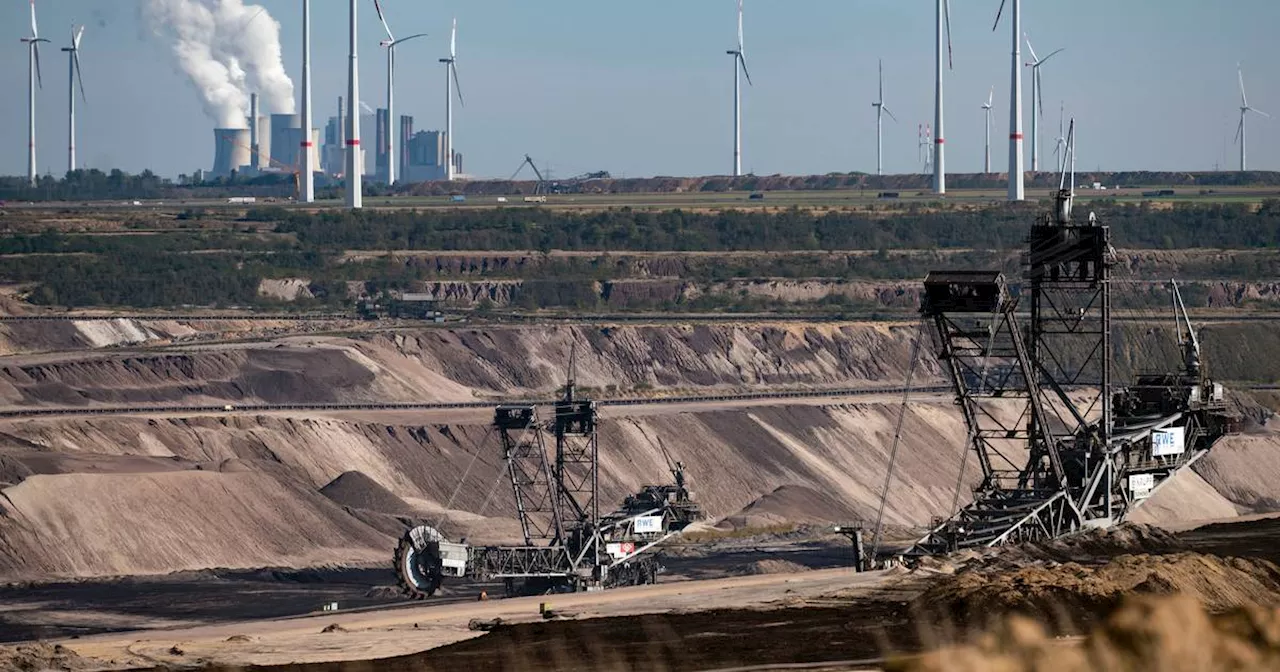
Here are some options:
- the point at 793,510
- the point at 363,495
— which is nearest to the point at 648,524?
the point at 363,495

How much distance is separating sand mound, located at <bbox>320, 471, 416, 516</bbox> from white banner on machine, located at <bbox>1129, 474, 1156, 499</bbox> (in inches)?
1944

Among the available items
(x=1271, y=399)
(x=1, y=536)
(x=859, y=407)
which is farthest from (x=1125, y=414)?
(x=1271, y=399)

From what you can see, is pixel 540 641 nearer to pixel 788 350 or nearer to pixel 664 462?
pixel 664 462

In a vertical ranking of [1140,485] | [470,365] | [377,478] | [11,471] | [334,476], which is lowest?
[377,478]

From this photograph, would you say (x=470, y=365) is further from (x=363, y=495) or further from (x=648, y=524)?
(x=648, y=524)

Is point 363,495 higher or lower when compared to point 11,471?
lower

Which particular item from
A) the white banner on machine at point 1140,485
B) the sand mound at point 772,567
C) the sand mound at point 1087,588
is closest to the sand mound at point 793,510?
the sand mound at point 772,567

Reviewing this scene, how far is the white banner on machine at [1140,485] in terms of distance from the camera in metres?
84.2

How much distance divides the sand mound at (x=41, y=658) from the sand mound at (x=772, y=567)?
41.3 metres

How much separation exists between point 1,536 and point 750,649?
191ft

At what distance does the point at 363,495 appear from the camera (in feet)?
405

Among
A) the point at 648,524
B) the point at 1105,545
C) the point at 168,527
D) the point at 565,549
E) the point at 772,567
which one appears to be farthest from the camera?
the point at 168,527

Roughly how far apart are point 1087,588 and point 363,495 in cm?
6884

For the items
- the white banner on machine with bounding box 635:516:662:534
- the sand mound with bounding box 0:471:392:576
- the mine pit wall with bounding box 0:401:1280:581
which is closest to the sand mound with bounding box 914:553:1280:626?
the white banner on machine with bounding box 635:516:662:534
